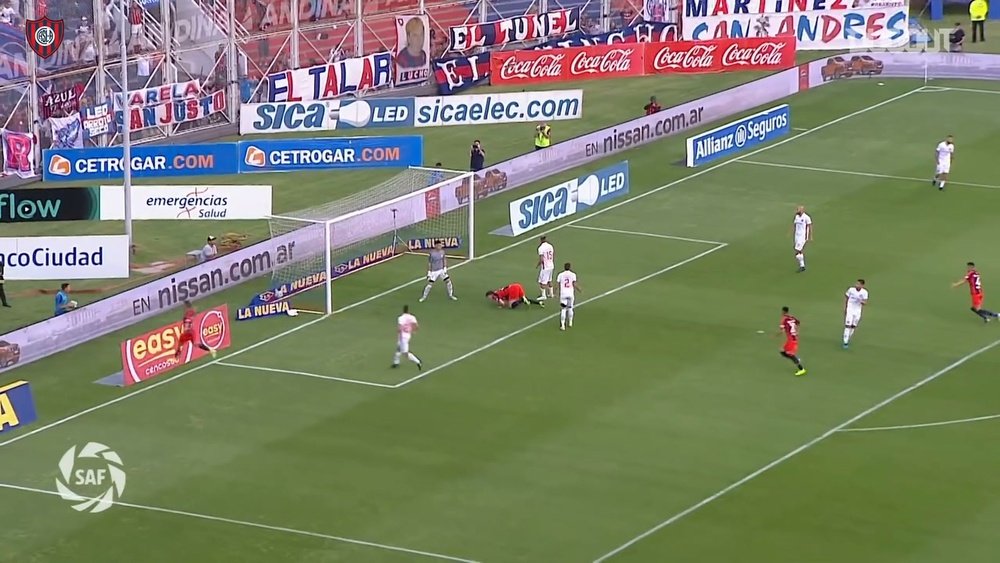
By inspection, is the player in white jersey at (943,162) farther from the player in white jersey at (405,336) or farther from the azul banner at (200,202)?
the player in white jersey at (405,336)

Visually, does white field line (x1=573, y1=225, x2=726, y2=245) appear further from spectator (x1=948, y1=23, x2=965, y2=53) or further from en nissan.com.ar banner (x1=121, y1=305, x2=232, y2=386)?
spectator (x1=948, y1=23, x2=965, y2=53)

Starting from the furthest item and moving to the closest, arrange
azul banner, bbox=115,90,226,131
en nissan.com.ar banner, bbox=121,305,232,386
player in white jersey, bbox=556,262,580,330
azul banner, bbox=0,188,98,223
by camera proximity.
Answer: azul banner, bbox=115,90,226,131 → azul banner, bbox=0,188,98,223 → player in white jersey, bbox=556,262,580,330 → en nissan.com.ar banner, bbox=121,305,232,386

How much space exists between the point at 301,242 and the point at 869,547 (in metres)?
21.8

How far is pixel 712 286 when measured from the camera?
51312 mm

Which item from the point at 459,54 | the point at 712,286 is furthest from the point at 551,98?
the point at 712,286

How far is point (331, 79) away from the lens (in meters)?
73.9

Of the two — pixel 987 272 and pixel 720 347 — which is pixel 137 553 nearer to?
pixel 720 347

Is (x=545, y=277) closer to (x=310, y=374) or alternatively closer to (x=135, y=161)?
(x=310, y=374)

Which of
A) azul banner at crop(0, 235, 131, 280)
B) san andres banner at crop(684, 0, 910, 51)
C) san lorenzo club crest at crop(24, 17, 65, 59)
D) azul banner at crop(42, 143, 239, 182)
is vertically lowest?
azul banner at crop(0, 235, 131, 280)

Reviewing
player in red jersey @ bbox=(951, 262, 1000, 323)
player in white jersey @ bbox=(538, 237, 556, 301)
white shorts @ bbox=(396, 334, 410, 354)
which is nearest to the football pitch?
player in red jersey @ bbox=(951, 262, 1000, 323)

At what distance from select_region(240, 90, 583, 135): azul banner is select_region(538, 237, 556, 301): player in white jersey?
20.5 m

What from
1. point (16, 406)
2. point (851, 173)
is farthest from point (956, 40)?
point (16, 406)
